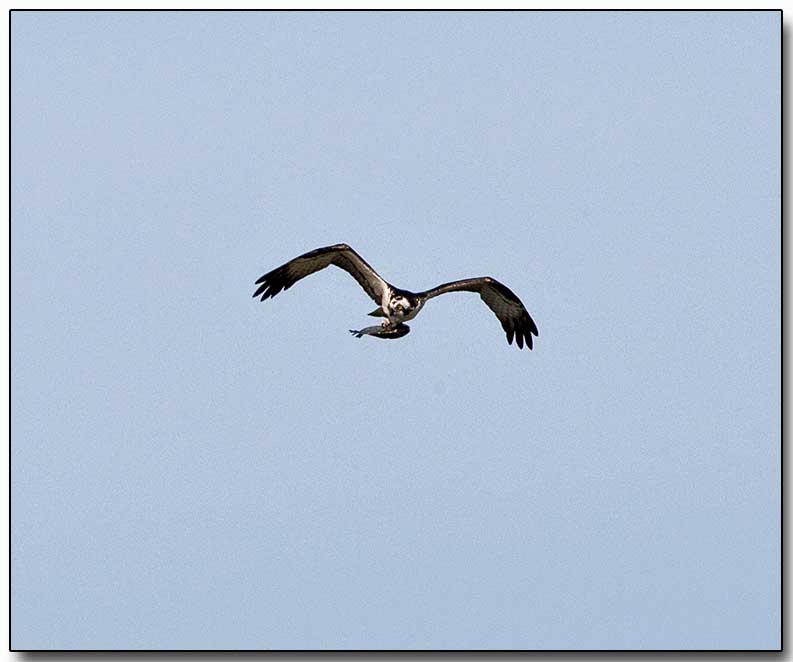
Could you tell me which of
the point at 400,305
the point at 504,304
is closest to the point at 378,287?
the point at 400,305

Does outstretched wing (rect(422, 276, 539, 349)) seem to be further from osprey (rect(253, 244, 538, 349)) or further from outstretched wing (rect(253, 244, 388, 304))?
outstretched wing (rect(253, 244, 388, 304))

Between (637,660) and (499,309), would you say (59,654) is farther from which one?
(499,309)

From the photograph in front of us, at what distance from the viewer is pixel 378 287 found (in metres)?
16.9

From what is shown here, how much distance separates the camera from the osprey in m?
16.5

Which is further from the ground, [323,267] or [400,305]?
[323,267]

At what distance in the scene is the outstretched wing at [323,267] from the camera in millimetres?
16750

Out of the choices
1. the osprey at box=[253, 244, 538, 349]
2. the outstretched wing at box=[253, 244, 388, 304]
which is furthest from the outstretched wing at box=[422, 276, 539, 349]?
the outstretched wing at box=[253, 244, 388, 304]

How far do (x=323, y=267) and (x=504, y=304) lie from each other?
2.21m

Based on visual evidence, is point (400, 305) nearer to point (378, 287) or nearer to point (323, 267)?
point (378, 287)

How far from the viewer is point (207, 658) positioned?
46.1ft

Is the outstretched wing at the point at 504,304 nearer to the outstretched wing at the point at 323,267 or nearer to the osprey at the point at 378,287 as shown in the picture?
the osprey at the point at 378,287

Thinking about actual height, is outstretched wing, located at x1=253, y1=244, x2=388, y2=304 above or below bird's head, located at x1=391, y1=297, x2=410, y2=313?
above

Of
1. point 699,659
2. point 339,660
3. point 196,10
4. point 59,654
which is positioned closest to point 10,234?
point 196,10

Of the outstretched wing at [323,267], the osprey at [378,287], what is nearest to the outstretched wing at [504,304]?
the osprey at [378,287]
